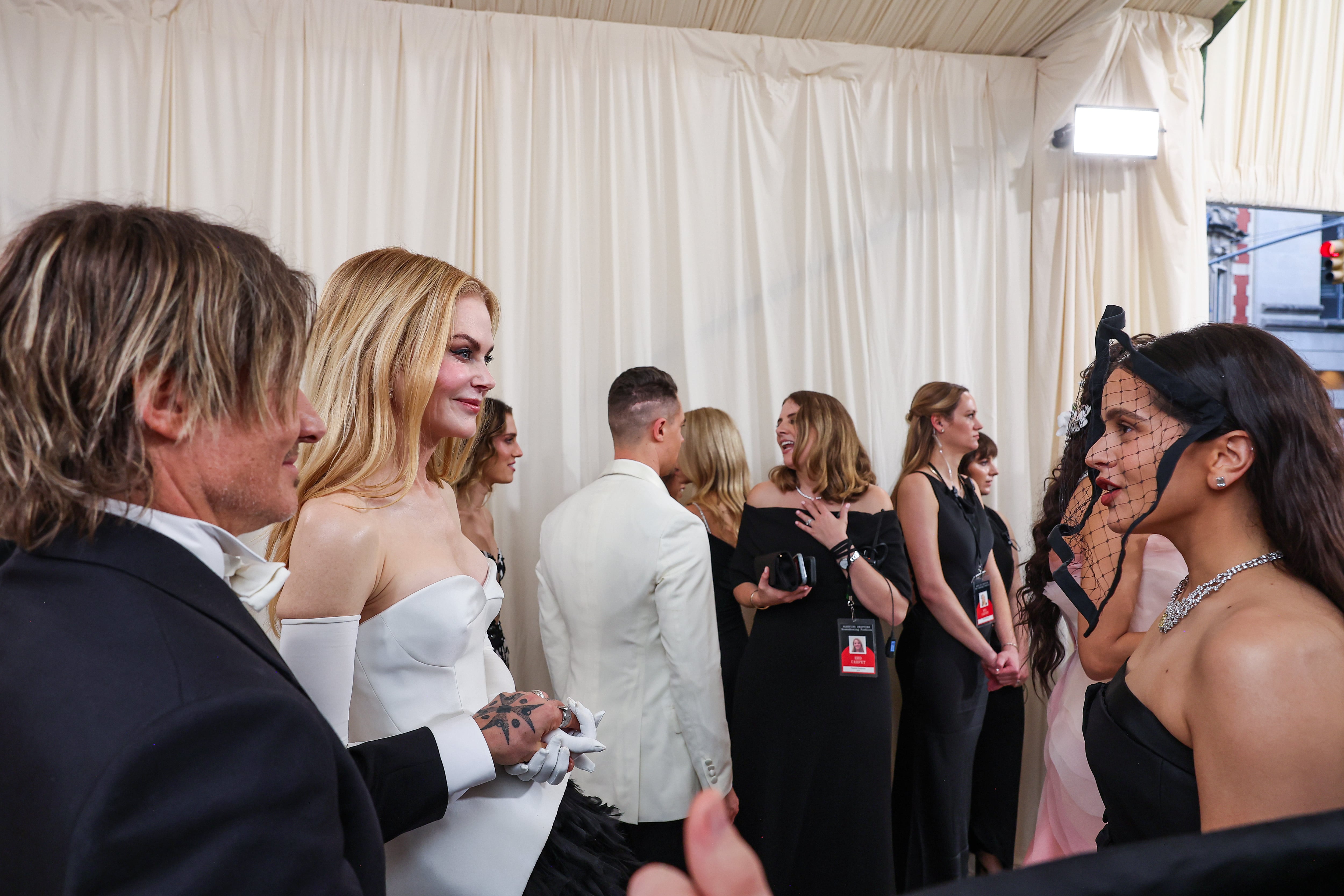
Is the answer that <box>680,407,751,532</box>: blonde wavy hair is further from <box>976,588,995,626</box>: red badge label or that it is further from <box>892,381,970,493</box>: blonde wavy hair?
<box>976,588,995,626</box>: red badge label

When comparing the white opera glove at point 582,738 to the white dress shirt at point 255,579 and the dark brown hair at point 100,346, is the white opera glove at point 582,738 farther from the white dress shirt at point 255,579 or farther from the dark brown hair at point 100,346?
the dark brown hair at point 100,346

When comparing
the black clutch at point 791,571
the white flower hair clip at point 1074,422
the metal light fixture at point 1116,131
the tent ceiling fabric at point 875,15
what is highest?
the tent ceiling fabric at point 875,15

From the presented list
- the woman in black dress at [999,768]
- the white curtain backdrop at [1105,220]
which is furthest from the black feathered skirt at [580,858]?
the white curtain backdrop at [1105,220]

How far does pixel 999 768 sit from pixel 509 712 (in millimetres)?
2931

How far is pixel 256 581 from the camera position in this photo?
103 cm

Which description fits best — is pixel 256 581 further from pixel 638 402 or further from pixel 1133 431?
pixel 638 402

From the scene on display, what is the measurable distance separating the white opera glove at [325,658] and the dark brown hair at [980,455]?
3065mm

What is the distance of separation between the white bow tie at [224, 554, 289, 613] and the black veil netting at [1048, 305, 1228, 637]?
1310mm

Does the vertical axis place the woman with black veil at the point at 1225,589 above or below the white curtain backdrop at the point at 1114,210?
below

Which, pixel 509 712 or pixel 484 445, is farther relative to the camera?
pixel 484 445

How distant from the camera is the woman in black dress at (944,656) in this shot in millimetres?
3314

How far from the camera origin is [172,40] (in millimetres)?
3428

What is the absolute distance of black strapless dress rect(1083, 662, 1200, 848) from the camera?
4.18 feet

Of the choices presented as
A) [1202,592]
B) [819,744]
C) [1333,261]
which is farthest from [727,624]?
[1333,261]
